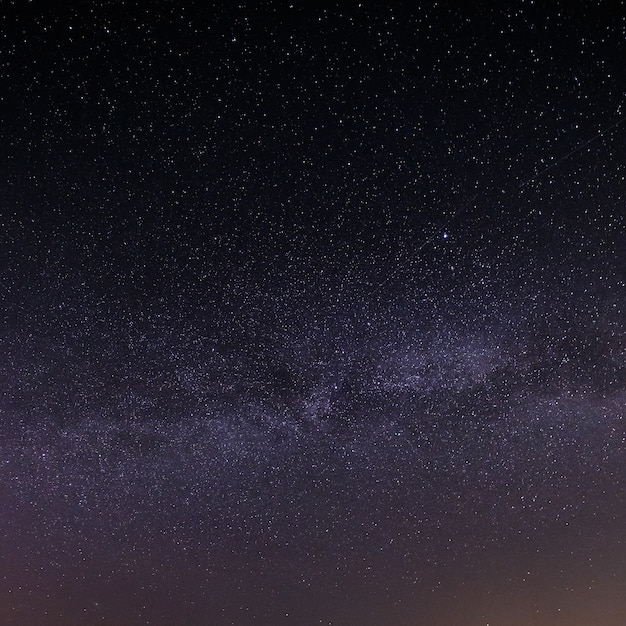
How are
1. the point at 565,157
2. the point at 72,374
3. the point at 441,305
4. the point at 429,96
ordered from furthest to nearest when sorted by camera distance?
the point at 72,374
the point at 441,305
the point at 565,157
the point at 429,96

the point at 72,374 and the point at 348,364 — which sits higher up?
the point at 72,374

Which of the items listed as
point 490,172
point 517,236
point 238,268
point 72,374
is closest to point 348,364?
point 238,268

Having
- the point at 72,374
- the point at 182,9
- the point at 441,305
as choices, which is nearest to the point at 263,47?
the point at 182,9

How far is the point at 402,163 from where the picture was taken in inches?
82.0

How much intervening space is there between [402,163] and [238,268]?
0.90 meters

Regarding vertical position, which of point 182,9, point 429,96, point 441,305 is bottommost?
point 441,305

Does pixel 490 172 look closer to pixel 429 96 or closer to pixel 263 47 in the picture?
pixel 429 96

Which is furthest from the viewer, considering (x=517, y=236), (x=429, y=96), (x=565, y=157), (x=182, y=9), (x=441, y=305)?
(x=441, y=305)

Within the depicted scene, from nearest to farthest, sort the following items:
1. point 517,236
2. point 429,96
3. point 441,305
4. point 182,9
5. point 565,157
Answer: point 182,9, point 429,96, point 565,157, point 517,236, point 441,305

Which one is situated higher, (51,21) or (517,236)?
(51,21)

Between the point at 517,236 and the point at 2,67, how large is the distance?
2.12 meters

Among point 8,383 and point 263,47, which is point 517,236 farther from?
point 8,383

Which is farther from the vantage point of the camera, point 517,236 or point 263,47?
point 517,236

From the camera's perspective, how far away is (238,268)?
2.49 metres
